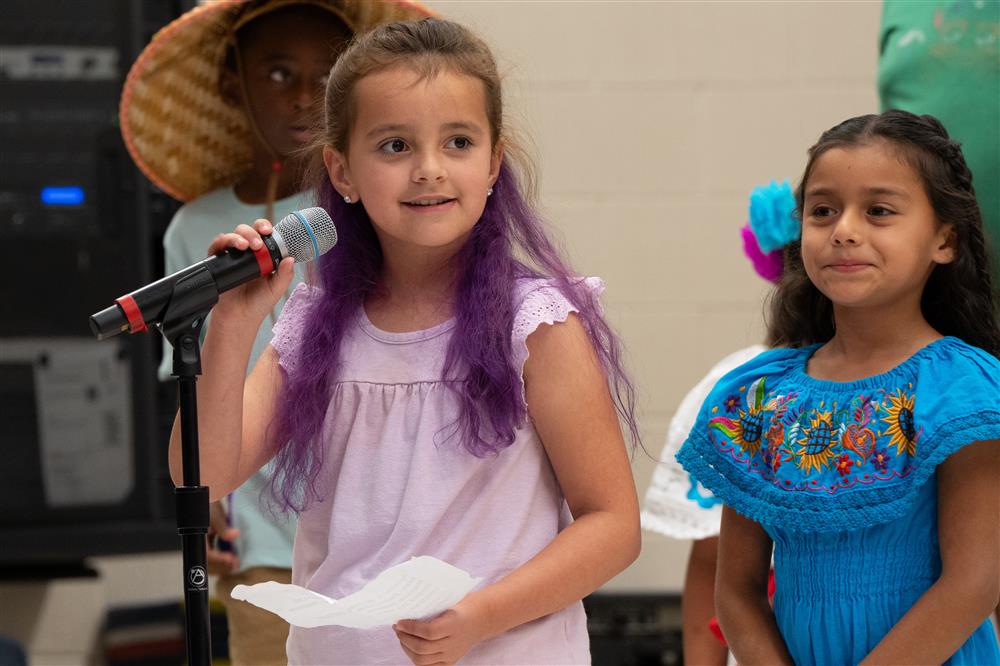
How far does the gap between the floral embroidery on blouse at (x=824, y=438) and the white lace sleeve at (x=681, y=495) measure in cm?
45

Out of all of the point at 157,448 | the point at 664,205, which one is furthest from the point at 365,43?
the point at 157,448

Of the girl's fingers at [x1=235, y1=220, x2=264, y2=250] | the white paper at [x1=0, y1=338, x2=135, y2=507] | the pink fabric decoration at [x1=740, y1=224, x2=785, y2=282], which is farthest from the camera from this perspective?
the white paper at [x1=0, y1=338, x2=135, y2=507]

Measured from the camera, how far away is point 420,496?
1252 mm

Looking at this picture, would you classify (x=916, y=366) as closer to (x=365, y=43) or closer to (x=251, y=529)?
(x=365, y=43)

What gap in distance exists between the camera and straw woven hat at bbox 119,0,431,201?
1.99 meters

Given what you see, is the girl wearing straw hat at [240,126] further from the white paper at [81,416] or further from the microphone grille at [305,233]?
the white paper at [81,416]

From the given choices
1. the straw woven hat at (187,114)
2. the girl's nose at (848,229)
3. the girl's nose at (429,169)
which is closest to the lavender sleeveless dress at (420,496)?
the girl's nose at (429,169)

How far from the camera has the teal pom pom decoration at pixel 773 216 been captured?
160cm

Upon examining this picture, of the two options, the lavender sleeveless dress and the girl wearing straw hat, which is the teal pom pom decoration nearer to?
the lavender sleeveless dress

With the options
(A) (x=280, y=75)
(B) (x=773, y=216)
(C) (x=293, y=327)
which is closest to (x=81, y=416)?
(A) (x=280, y=75)

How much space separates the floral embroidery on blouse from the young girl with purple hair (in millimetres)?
123

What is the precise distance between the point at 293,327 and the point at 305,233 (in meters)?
0.25

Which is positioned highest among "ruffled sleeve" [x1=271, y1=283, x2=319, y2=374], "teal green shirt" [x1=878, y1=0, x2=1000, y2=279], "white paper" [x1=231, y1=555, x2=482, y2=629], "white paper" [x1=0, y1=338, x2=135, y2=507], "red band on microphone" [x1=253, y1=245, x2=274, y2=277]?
"teal green shirt" [x1=878, y1=0, x2=1000, y2=279]

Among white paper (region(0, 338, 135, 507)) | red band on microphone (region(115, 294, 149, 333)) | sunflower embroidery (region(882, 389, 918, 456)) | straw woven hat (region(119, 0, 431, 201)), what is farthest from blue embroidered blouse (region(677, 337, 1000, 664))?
white paper (region(0, 338, 135, 507))
